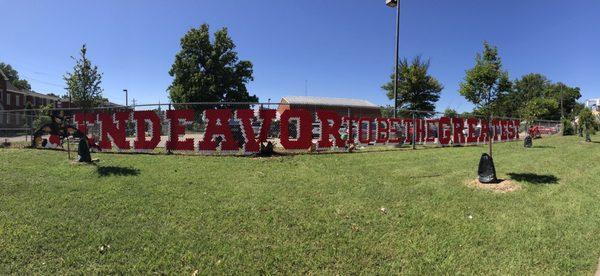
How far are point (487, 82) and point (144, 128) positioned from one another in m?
10.5

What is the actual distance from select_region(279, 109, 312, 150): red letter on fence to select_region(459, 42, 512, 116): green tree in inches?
194

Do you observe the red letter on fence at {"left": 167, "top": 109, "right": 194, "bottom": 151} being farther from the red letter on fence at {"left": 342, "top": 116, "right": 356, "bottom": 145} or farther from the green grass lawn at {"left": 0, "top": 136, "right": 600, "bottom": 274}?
the red letter on fence at {"left": 342, "top": 116, "right": 356, "bottom": 145}

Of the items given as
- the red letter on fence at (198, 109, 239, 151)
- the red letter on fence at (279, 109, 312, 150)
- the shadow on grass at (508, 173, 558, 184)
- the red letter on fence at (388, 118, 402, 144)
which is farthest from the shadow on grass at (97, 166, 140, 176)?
the red letter on fence at (388, 118, 402, 144)

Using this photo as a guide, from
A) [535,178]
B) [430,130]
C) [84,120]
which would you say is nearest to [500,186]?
[535,178]

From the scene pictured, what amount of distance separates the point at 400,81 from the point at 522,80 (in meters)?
71.0

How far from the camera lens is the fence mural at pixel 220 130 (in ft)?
38.8

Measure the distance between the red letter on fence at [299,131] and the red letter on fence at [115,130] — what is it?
205 inches

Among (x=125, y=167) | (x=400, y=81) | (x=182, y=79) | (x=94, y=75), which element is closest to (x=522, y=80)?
(x=400, y=81)

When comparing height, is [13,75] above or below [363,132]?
above

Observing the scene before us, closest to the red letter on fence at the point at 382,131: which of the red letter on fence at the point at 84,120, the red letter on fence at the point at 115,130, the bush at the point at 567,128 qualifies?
the red letter on fence at the point at 115,130

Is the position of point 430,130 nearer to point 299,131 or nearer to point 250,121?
point 299,131

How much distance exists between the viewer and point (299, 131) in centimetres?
1241

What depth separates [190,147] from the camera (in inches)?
475

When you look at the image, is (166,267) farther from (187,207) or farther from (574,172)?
(574,172)
